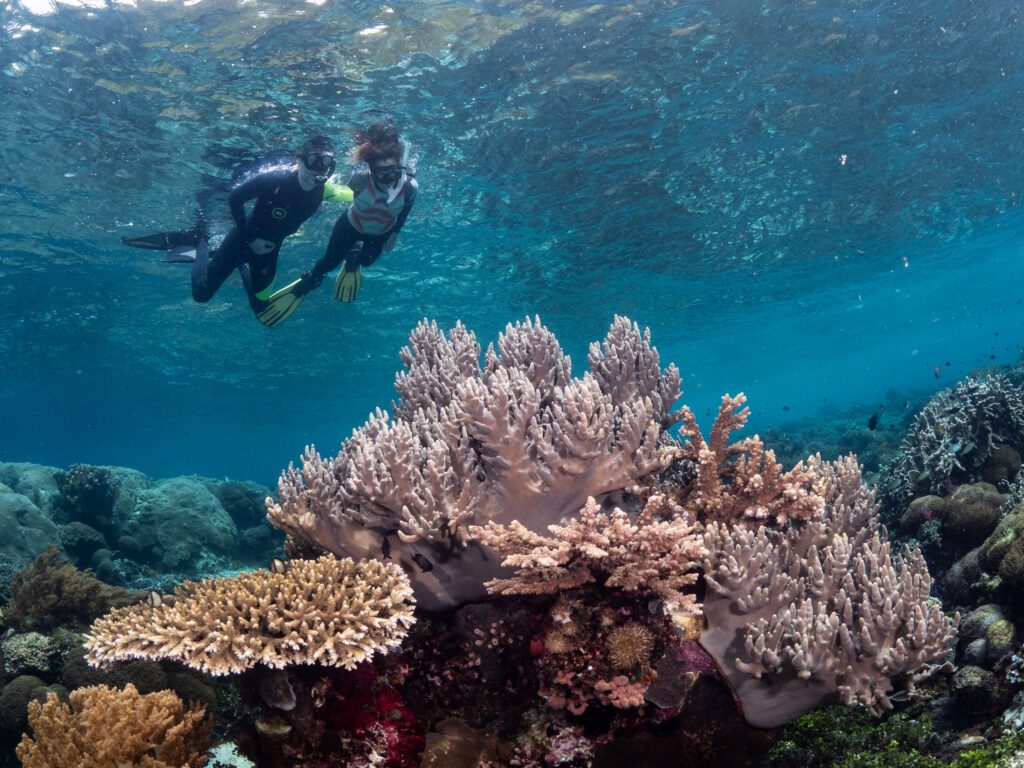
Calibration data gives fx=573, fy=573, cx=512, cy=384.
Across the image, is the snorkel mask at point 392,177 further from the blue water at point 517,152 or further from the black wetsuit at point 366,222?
the blue water at point 517,152

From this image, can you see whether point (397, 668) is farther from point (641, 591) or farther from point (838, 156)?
point (838, 156)

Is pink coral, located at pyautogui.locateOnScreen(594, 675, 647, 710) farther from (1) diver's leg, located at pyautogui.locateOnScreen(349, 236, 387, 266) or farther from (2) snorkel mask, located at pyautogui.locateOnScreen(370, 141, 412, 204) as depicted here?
(1) diver's leg, located at pyautogui.locateOnScreen(349, 236, 387, 266)

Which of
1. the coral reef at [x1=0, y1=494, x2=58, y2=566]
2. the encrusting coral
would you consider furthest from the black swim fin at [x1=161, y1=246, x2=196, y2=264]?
the encrusting coral

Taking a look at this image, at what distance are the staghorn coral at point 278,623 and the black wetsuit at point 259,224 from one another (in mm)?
9357

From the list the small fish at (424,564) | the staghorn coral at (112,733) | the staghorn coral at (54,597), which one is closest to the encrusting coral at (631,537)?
the small fish at (424,564)

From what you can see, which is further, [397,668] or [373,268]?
[373,268]

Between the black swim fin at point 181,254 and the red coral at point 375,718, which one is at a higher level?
the black swim fin at point 181,254

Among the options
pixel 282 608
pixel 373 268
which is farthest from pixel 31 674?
pixel 373 268

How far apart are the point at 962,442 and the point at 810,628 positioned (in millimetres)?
7153

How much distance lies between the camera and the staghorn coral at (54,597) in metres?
7.70

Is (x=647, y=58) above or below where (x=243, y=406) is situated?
below

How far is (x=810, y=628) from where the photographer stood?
348cm

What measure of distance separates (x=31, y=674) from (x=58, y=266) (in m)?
21.4

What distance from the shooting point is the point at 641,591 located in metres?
3.65
